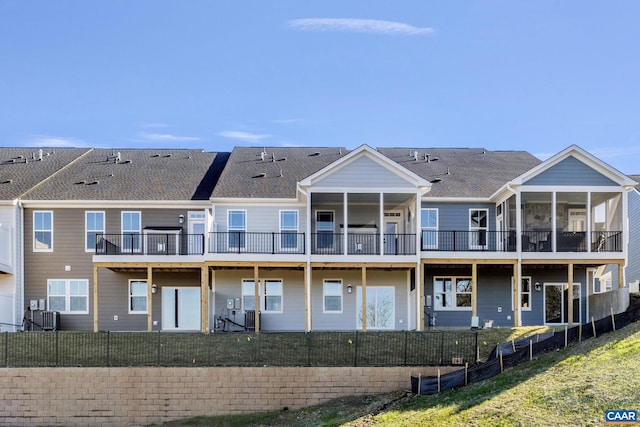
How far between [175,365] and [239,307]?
6917 millimetres

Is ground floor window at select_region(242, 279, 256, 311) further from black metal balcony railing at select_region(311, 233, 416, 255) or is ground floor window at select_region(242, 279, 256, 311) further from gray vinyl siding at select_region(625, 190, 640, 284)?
gray vinyl siding at select_region(625, 190, 640, 284)

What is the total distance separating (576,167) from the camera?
27859 millimetres

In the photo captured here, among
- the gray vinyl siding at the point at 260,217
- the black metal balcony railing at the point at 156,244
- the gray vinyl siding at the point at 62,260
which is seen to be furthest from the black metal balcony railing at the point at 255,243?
the gray vinyl siding at the point at 62,260

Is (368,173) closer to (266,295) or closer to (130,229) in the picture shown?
(266,295)

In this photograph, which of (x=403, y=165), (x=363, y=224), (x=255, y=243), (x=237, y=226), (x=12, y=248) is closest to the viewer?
(x=255, y=243)

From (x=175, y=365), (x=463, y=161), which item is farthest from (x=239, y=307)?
(x=463, y=161)

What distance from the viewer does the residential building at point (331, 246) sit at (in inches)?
1089

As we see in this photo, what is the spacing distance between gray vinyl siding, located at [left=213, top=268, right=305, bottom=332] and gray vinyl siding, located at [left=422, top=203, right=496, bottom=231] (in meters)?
5.73

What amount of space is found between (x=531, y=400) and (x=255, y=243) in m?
15.1

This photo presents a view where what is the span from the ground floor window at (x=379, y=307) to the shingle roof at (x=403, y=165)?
4223 mm

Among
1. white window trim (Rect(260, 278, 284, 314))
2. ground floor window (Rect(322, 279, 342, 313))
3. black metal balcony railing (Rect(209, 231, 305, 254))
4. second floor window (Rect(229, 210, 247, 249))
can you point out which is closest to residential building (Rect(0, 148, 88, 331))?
black metal balcony railing (Rect(209, 231, 305, 254))

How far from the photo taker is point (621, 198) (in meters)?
28.2

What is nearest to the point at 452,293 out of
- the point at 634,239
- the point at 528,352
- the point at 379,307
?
the point at 379,307

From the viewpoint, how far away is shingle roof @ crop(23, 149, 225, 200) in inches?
1181
